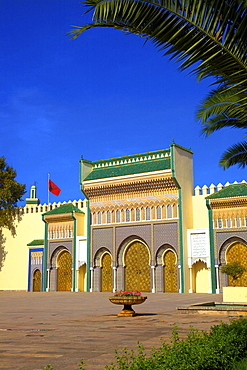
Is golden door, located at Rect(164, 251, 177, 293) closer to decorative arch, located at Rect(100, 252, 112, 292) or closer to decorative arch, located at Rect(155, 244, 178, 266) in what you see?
decorative arch, located at Rect(155, 244, 178, 266)

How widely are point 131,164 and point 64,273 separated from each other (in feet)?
27.7

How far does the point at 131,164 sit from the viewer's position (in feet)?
91.1

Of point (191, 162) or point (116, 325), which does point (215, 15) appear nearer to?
point (116, 325)

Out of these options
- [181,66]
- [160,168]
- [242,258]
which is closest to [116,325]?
[181,66]

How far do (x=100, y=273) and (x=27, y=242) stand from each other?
700 cm

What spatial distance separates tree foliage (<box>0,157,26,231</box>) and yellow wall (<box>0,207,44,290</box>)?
2.79 ft

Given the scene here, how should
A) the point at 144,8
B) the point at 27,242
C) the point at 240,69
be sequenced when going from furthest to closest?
the point at 27,242 < the point at 240,69 < the point at 144,8

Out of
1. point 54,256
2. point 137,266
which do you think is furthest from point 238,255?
point 54,256

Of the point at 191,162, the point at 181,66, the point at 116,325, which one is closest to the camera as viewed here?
the point at 181,66

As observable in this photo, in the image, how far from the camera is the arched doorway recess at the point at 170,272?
25234 mm

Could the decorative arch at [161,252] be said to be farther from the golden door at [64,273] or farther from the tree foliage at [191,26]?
the tree foliage at [191,26]

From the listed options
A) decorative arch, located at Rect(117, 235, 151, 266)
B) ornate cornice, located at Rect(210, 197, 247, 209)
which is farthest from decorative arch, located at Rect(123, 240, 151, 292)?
ornate cornice, located at Rect(210, 197, 247, 209)

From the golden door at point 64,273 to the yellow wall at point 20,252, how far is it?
2.73m

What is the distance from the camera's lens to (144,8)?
5594 millimetres
